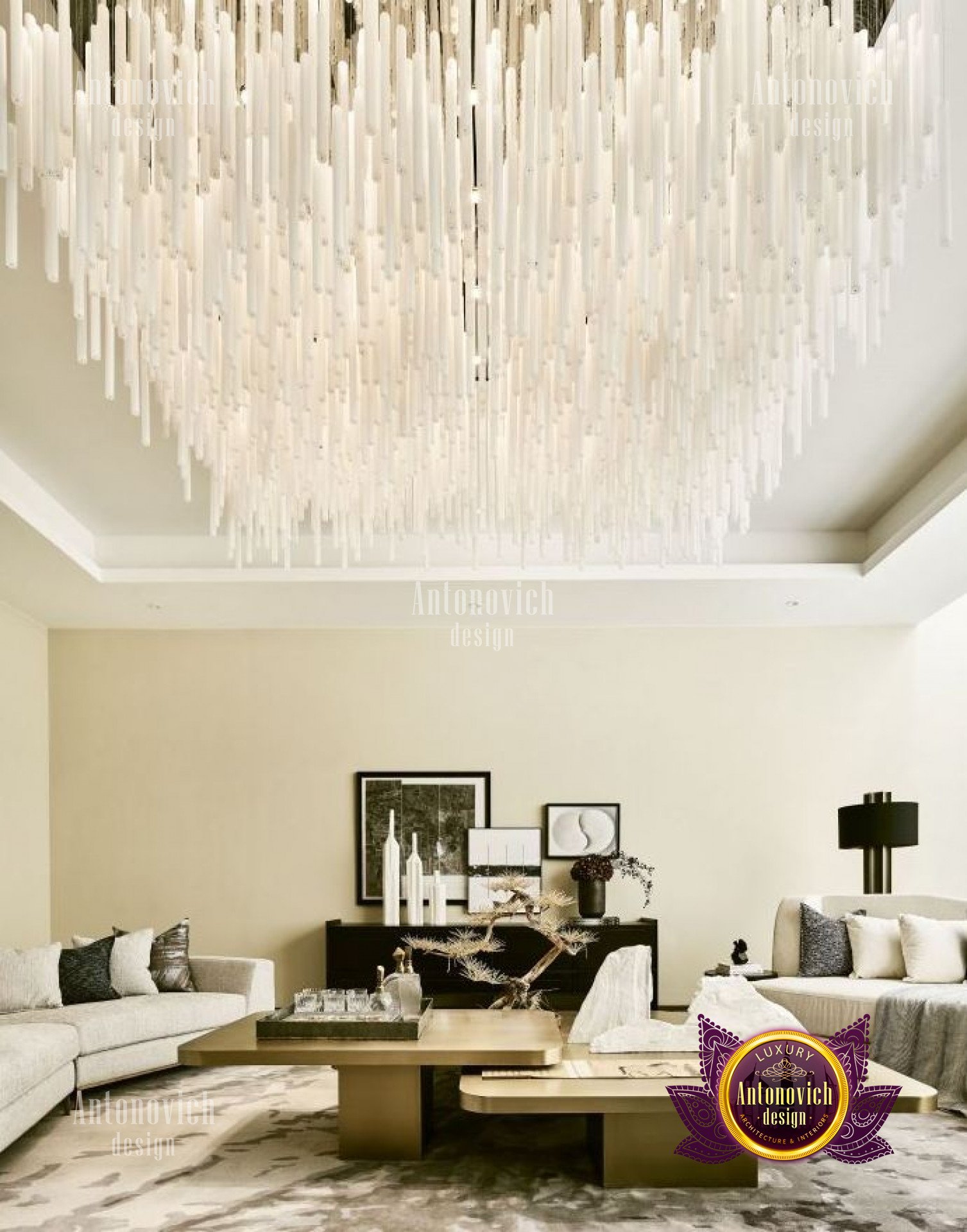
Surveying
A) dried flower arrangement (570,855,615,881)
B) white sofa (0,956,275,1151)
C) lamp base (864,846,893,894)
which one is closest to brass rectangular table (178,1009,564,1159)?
white sofa (0,956,275,1151)

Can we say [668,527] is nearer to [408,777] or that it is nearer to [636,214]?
[636,214]

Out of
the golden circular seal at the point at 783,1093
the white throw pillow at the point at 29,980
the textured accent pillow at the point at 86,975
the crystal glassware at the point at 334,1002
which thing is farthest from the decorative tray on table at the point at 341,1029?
the textured accent pillow at the point at 86,975

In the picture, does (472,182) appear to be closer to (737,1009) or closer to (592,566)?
(737,1009)

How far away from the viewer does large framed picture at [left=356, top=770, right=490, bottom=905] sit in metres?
8.81

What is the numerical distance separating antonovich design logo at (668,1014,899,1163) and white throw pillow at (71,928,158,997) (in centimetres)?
370

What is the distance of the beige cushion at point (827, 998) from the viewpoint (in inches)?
256

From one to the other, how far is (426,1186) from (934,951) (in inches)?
135

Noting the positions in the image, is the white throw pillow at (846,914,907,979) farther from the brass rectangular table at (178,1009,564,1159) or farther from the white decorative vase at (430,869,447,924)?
the brass rectangular table at (178,1009,564,1159)

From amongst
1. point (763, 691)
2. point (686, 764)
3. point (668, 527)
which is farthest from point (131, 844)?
point (668, 527)

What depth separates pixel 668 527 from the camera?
176 inches

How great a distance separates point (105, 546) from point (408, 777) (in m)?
2.42

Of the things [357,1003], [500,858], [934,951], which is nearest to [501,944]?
[357,1003]

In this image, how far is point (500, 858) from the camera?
28.9 ft

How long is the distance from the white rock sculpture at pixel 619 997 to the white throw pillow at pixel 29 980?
287 centimetres
